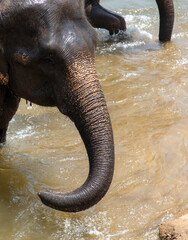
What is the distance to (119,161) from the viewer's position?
12.5 ft

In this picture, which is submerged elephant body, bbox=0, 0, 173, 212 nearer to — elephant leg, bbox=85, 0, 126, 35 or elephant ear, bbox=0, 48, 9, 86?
elephant ear, bbox=0, 48, 9, 86

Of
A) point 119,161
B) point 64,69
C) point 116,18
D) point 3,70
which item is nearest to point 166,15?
point 116,18

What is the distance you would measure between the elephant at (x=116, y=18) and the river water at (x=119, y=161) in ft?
3.06

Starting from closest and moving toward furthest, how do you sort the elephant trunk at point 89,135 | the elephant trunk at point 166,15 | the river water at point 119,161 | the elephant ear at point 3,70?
the elephant trunk at point 89,135 < the elephant ear at point 3,70 < the river water at point 119,161 < the elephant trunk at point 166,15

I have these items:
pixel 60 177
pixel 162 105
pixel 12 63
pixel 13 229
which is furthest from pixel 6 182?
pixel 162 105

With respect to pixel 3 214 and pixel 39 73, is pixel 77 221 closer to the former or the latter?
pixel 3 214

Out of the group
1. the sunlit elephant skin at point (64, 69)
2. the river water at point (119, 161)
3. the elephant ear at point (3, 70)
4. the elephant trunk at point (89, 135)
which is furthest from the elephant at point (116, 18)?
the elephant trunk at point (89, 135)

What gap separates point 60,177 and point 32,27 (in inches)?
58.9

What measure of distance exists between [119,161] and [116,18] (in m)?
4.47

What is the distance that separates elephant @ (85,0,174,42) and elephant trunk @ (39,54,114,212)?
4.90 meters

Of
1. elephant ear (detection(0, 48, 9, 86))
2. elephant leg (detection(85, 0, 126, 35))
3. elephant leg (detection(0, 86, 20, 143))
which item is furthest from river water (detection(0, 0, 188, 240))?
elephant leg (detection(85, 0, 126, 35))

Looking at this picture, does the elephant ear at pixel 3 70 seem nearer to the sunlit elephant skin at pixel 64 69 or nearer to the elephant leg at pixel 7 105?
the sunlit elephant skin at pixel 64 69

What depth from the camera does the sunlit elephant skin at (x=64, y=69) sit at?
238 cm

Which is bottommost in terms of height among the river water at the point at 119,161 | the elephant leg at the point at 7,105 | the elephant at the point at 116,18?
the elephant at the point at 116,18
